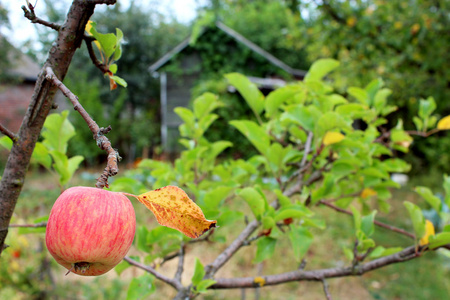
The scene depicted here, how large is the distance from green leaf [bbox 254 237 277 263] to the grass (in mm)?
1184

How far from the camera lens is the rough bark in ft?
1.32

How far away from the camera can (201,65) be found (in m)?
8.64

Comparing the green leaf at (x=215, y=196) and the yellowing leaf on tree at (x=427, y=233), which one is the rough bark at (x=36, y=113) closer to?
the green leaf at (x=215, y=196)

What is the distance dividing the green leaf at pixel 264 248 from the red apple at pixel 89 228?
1.26 feet

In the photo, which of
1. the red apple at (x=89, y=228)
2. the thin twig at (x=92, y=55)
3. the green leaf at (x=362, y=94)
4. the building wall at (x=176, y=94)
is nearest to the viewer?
the red apple at (x=89, y=228)

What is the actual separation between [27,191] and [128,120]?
14.4 ft

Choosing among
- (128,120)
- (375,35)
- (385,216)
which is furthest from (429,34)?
(128,120)

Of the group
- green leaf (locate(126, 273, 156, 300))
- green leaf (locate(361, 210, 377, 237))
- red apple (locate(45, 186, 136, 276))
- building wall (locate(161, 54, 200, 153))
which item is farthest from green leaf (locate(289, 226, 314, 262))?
building wall (locate(161, 54, 200, 153))

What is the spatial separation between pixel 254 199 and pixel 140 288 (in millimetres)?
268

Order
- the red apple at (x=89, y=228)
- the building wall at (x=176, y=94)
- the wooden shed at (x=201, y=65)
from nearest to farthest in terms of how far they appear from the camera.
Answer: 1. the red apple at (x=89, y=228)
2. the wooden shed at (x=201, y=65)
3. the building wall at (x=176, y=94)

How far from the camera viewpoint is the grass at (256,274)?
7.36ft

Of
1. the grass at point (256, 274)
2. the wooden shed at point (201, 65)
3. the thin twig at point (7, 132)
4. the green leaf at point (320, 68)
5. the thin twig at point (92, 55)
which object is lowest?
the grass at point (256, 274)

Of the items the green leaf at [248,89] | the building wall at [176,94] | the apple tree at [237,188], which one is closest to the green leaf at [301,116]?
the apple tree at [237,188]

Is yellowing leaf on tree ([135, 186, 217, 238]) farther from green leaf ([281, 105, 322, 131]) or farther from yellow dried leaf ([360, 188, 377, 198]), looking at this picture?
yellow dried leaf ([360, 188, 377, 198])
